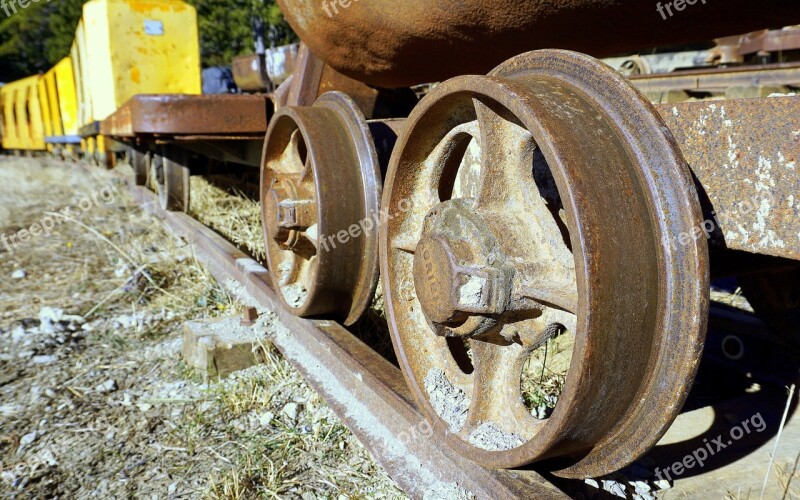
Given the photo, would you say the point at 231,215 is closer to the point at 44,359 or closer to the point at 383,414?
the point at 44,359

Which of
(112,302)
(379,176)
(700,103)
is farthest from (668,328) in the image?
(112,302)

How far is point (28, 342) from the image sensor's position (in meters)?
2.61

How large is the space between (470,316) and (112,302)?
2401 mm

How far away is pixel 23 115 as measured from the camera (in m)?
13.8

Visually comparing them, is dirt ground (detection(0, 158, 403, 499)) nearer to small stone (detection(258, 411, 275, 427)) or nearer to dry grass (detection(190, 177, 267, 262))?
small stone (detection(258, 411, 275, 427))

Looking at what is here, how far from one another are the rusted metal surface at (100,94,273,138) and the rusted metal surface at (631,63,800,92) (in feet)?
7.46

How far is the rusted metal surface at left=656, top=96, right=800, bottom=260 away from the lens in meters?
0.90

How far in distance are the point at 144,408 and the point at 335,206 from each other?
3.03 feet

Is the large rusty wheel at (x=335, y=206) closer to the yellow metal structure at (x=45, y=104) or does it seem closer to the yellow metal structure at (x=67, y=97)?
the yellow metal structure at (x=67, y=97)

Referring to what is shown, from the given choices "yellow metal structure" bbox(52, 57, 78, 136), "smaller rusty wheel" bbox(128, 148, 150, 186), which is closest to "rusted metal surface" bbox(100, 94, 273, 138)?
"smaller rusty wheel" bbox(128, 148, 150, 186)

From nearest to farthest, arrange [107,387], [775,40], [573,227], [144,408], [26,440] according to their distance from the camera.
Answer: [573,227] < [26,440] < [144,408] < [107,387] < [775,40]

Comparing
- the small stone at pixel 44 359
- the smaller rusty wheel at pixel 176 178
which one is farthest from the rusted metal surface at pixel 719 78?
the small stone at pixel 44 359

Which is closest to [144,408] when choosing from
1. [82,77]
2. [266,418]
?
[266,418]

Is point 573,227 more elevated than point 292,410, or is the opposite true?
point 573,227
